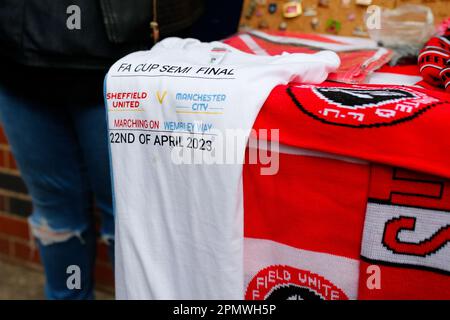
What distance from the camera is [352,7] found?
1.07 meters

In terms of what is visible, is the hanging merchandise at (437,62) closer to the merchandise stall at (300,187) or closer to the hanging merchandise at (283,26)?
the merchandise stall at (300,187)

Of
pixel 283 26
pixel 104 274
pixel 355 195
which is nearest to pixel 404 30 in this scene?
pixel 283 26

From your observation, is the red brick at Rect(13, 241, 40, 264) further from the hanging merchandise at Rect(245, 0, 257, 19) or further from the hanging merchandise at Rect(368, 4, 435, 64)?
the hanging merchandise at Rect(368, 4, 435, 64)

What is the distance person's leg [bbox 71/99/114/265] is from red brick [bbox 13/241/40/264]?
2.25ft

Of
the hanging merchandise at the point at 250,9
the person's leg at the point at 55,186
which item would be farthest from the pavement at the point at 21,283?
the hanging merchandise at the point at 250,9

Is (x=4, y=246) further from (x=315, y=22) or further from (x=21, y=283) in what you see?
(x=315, y=22)

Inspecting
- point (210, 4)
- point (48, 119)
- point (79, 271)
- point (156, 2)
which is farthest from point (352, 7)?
point (79, 271)

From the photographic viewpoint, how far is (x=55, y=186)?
116 cm

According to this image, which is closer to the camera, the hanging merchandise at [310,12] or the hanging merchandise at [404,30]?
the hanging merchandise at [404,30]

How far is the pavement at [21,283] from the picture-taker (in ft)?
Result: 5.23

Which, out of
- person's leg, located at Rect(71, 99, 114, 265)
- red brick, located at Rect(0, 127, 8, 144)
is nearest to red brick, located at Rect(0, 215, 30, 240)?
red brick, located at Rect(0, 127, 8, 144)

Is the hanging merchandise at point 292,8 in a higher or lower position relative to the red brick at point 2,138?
higher

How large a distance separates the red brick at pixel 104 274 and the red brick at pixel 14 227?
26cm

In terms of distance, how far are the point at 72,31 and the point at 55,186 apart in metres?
0.41
